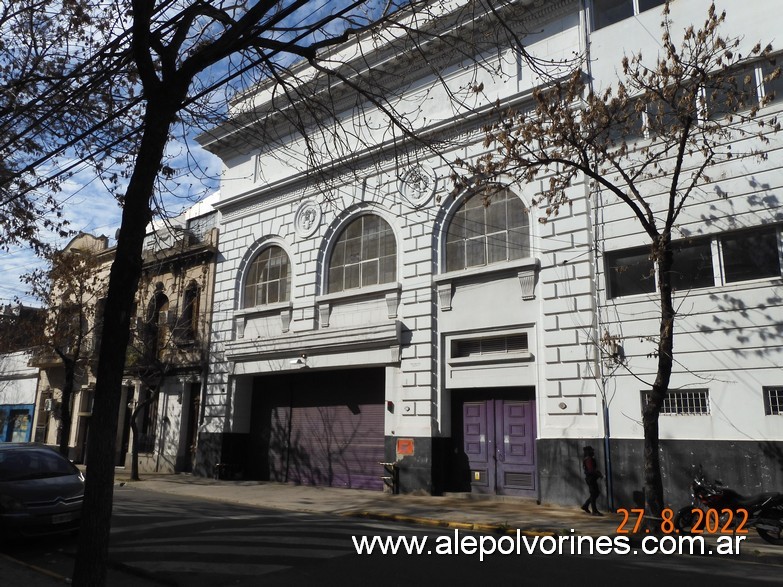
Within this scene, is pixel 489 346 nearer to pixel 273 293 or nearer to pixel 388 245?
pixel 388 245

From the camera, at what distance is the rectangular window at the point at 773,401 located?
12336 millimetres

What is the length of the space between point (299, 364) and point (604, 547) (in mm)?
12630

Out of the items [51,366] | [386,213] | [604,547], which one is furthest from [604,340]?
[51,366]

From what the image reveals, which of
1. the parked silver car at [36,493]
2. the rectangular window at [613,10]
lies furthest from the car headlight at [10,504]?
the rectangular window at [613,10]

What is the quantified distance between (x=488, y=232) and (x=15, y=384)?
3143 centimetres

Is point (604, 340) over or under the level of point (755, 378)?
over

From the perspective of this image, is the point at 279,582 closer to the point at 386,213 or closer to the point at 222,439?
the point at 386,213

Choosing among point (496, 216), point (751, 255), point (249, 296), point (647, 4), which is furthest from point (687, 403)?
point (249, 296)

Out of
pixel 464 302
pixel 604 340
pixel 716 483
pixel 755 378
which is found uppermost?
pixel 464 302

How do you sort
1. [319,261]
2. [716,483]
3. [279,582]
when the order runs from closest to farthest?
[279,582]
[716,483]
[319,261]

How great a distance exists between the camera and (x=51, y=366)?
109 ft

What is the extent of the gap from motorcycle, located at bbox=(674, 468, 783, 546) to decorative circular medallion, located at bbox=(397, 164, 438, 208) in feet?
34.6

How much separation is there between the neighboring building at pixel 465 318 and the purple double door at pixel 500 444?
0.19ft

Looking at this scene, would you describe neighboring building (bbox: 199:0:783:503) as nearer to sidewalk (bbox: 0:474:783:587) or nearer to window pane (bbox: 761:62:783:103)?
sidewalk (bbox: 0:474:783:587)
